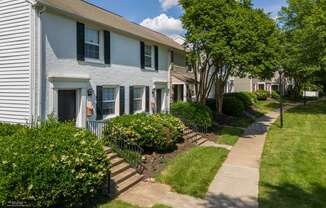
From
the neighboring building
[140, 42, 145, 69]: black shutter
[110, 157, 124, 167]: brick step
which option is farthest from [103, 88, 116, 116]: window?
[110, 157, 124, 167]: brick step

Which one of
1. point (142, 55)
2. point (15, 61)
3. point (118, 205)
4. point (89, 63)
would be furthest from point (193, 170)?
point (142, 55)

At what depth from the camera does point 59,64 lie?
11781mm

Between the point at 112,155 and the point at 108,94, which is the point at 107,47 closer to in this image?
the point at 108,94

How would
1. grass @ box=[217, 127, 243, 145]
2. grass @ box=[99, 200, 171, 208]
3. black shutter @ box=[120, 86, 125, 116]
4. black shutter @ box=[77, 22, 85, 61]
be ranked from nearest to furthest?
1. grass @ box=[99, 200, 171, 208]
2. black shutter @ box=[77, 22, 85, 61]
3. black shutter @ box=[120, 86, 125, 116]
4. grass @ box=[217, 127, 243, 145]

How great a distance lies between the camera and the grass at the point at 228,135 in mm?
17422

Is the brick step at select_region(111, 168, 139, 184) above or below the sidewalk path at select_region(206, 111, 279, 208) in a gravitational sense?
above

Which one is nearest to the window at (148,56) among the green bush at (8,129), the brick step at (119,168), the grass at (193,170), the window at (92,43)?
the window at (92,43)

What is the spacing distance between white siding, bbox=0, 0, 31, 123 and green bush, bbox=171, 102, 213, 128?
9.98 m

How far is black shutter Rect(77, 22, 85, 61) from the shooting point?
497 inches

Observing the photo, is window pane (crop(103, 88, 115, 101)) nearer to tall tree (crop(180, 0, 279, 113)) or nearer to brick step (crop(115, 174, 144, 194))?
brick step (crop(115, 174, 144, 194))

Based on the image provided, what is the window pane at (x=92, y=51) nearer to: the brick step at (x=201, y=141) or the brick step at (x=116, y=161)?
the brick step at (x=116, y=161)

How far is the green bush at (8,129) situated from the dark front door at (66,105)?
194 cm

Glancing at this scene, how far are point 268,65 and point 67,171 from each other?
1414 centimetres

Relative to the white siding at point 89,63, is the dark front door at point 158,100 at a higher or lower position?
lower
